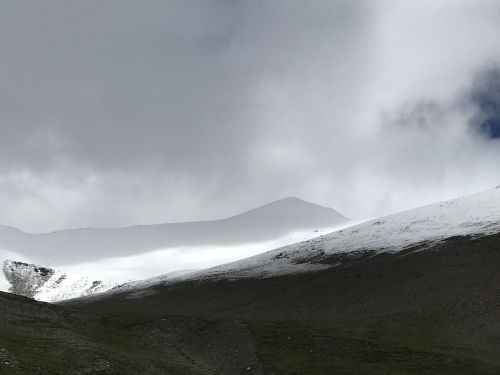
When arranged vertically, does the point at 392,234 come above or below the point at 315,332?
above

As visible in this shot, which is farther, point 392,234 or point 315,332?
point 392,234

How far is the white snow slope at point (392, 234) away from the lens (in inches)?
5527

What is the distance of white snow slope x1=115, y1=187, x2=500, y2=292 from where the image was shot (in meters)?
140

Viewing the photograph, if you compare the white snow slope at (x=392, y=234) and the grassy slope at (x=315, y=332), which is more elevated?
the white snow slope at (x=392, y=234)

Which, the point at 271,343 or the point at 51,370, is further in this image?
the point at 271,343

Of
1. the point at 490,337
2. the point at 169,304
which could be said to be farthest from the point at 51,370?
the point at 169,304

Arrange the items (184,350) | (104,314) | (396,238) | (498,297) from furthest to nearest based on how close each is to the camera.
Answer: (396,238)
(498,297)
(104,314)
(184,350)

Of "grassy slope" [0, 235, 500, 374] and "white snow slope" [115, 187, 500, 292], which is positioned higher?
"white snow slope" [115, 187, 500, 292]

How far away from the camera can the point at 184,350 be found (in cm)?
5578

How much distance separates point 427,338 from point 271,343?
2154 cm

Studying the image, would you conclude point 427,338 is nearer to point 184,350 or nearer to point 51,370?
point 184,350

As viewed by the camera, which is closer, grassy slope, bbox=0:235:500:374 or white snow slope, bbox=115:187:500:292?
grassy slope, bbox=0:235:500:374

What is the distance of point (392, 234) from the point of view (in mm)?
160125

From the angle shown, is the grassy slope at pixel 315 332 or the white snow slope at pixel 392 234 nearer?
the grassy slope at pixel 315 332
